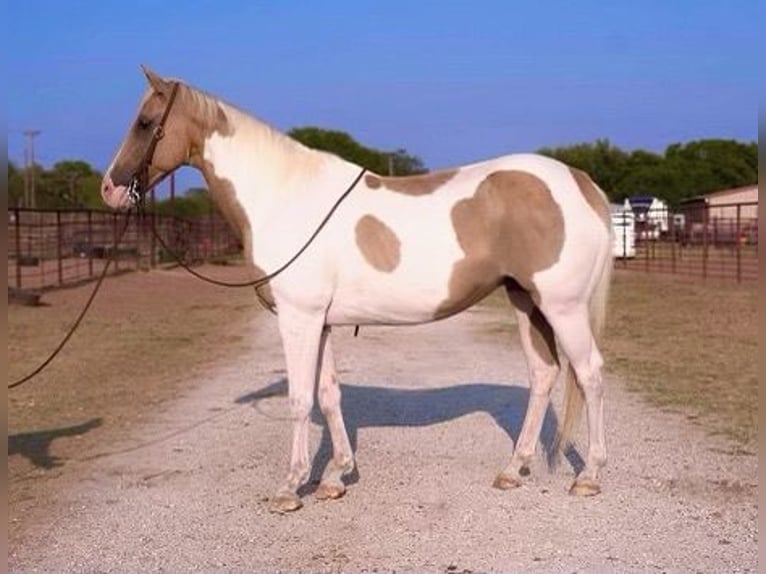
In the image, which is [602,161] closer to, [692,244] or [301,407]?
[692,244]

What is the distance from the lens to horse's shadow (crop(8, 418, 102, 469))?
22.5 ft

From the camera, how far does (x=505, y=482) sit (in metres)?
5.76

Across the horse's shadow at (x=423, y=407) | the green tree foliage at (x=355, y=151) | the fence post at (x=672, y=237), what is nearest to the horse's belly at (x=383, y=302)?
the horse's shadow at (x=423, y=407)

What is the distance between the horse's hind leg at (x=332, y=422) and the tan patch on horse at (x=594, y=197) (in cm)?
165

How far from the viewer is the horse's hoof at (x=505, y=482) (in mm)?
5742

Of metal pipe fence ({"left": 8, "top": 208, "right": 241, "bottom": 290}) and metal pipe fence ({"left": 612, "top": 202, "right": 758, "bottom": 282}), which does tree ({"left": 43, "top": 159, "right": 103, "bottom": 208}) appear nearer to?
metal pipe fence ({"left": 8, "top": 208, "right": 241, "bottom": 290})

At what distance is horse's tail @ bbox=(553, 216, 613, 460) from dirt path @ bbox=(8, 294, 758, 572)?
28cm

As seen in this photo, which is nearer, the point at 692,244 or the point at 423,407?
the point at 423,407

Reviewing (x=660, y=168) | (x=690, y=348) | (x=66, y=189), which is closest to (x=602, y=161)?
(x=660, y=168)

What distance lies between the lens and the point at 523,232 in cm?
552

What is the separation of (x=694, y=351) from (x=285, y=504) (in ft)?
25.3

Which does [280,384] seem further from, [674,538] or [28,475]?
[674,538]

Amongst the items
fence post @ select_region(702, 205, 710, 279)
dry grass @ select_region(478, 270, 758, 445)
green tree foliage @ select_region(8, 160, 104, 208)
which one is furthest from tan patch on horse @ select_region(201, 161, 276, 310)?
green tree foliage @ select_region(8, 160, 104, 208)

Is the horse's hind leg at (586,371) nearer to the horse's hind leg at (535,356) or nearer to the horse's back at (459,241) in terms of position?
the horse's back at (459,241)
